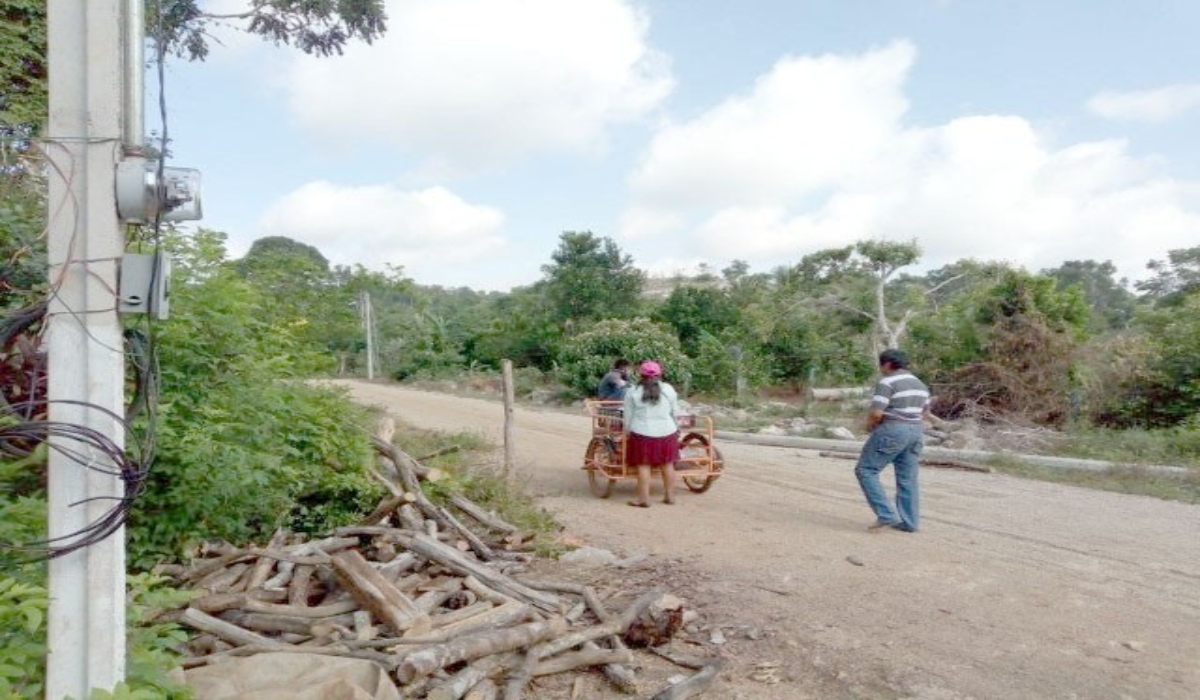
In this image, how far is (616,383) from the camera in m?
11.9

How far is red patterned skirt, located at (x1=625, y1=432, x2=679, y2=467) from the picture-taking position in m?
9.33

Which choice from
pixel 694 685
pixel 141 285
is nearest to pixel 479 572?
pixel 694 685

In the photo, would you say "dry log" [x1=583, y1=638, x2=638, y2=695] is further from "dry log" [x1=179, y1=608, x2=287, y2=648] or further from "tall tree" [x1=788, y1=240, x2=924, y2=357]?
"tall tree" [x1=788, y1=240, x2=924, y2=357]

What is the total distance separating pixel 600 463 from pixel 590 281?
20212mm

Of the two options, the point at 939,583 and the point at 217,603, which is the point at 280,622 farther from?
the point at 939,583

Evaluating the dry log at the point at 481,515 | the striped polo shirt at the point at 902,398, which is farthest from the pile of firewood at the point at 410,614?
the striped polo shirt at the point at 902,398

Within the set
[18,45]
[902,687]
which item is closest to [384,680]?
[902,687]

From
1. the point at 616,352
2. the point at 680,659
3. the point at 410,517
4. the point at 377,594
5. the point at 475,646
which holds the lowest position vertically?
the point at 680,659

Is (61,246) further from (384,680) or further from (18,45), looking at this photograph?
(18,45)

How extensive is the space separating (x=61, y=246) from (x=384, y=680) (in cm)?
243

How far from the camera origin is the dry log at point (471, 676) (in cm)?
444

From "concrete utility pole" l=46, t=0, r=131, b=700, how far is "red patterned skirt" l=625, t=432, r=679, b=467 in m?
6.32

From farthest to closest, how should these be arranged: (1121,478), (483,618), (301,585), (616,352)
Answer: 1. (616,352)
2. (1121,478)
3. (301,585)
4. (483,618)

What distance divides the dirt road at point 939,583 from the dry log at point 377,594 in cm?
185
